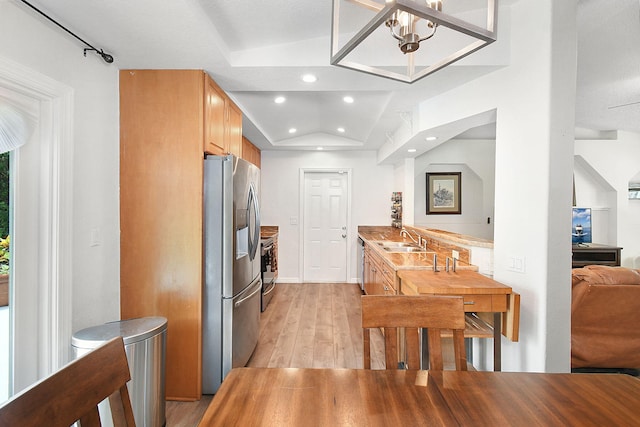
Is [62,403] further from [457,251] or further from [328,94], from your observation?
[328,94]

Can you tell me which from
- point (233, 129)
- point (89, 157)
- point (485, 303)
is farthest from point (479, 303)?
point (89, 157)

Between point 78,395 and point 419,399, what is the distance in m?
0.87

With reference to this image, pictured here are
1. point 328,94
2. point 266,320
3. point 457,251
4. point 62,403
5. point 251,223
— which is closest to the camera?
point 62,403

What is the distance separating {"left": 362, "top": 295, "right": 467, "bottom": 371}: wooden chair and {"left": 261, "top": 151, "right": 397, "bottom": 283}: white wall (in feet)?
14.0

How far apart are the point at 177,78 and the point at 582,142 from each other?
5.59 m

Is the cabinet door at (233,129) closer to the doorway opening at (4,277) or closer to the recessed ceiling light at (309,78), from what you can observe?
the recessed ceiling light at (309,78)

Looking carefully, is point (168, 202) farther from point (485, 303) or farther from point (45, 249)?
point (485, 303)

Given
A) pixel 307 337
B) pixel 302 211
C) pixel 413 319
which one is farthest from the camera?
pixel 302 211

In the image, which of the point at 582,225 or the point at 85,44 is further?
the point at 582,225

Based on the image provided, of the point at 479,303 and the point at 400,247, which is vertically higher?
the point at 400,247

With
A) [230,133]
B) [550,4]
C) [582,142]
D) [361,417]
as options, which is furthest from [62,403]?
[582,142]

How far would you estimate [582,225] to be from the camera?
16.3 feet

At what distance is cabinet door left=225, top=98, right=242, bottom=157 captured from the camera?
2.79 m

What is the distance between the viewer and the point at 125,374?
0.85 meters
